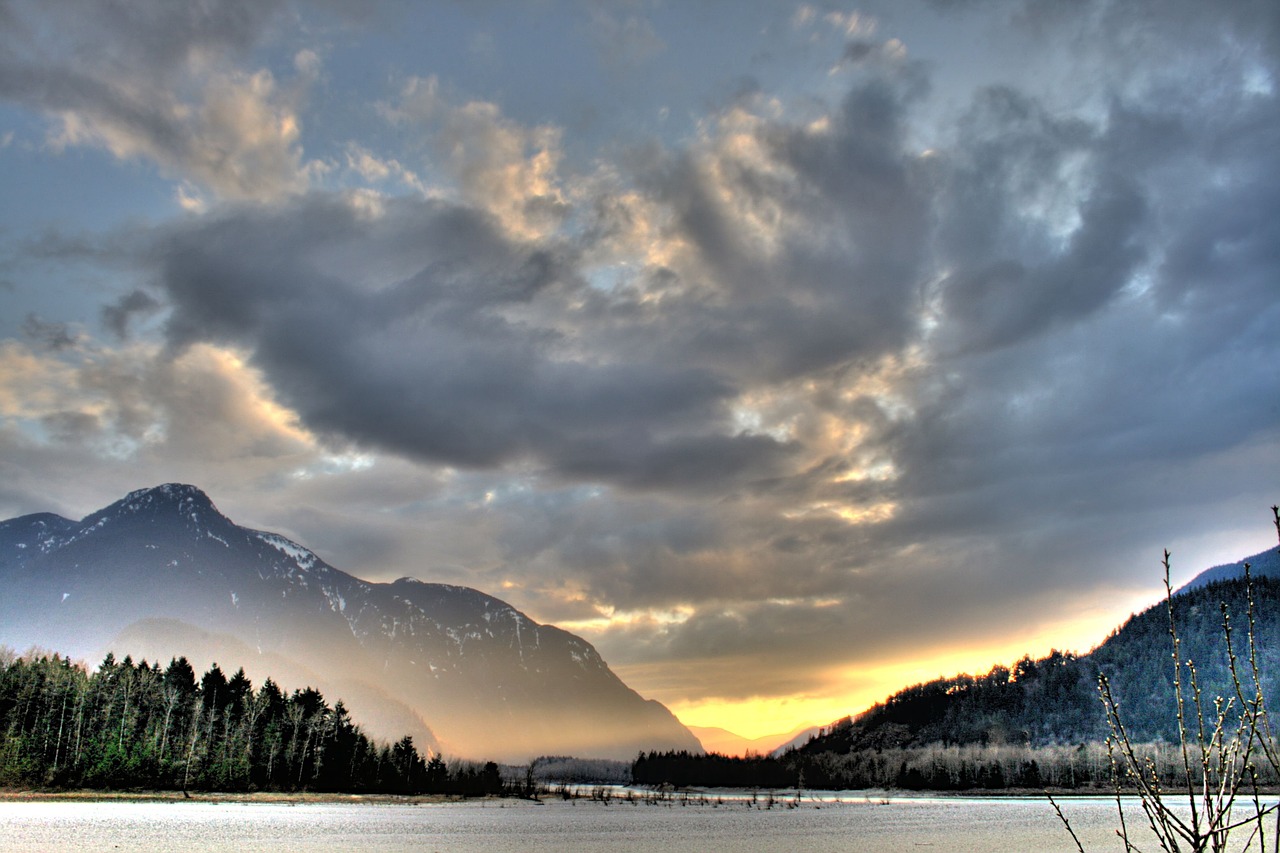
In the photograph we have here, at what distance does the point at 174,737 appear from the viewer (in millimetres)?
107625

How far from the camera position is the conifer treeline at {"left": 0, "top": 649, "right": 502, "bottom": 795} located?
A: 93.2 meters

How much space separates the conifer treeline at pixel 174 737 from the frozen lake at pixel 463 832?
1120cm

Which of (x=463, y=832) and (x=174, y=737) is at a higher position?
(x=174, y=737)

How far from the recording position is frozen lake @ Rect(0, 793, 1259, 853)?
47.2 m

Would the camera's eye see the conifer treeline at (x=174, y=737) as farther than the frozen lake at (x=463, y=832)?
Yes

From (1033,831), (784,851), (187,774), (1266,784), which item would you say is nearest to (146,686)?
(187,774)

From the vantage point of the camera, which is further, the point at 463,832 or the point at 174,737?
the point at 174,737

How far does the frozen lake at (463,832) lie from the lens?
1860 inches

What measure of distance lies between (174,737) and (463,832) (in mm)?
66846

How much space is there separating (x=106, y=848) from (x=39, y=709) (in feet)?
242

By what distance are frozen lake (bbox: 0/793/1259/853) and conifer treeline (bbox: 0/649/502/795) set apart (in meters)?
11.2

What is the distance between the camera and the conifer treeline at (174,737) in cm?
9319

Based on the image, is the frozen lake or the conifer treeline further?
the conifer treeline

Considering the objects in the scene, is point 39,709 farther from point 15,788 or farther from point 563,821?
point 563,821
